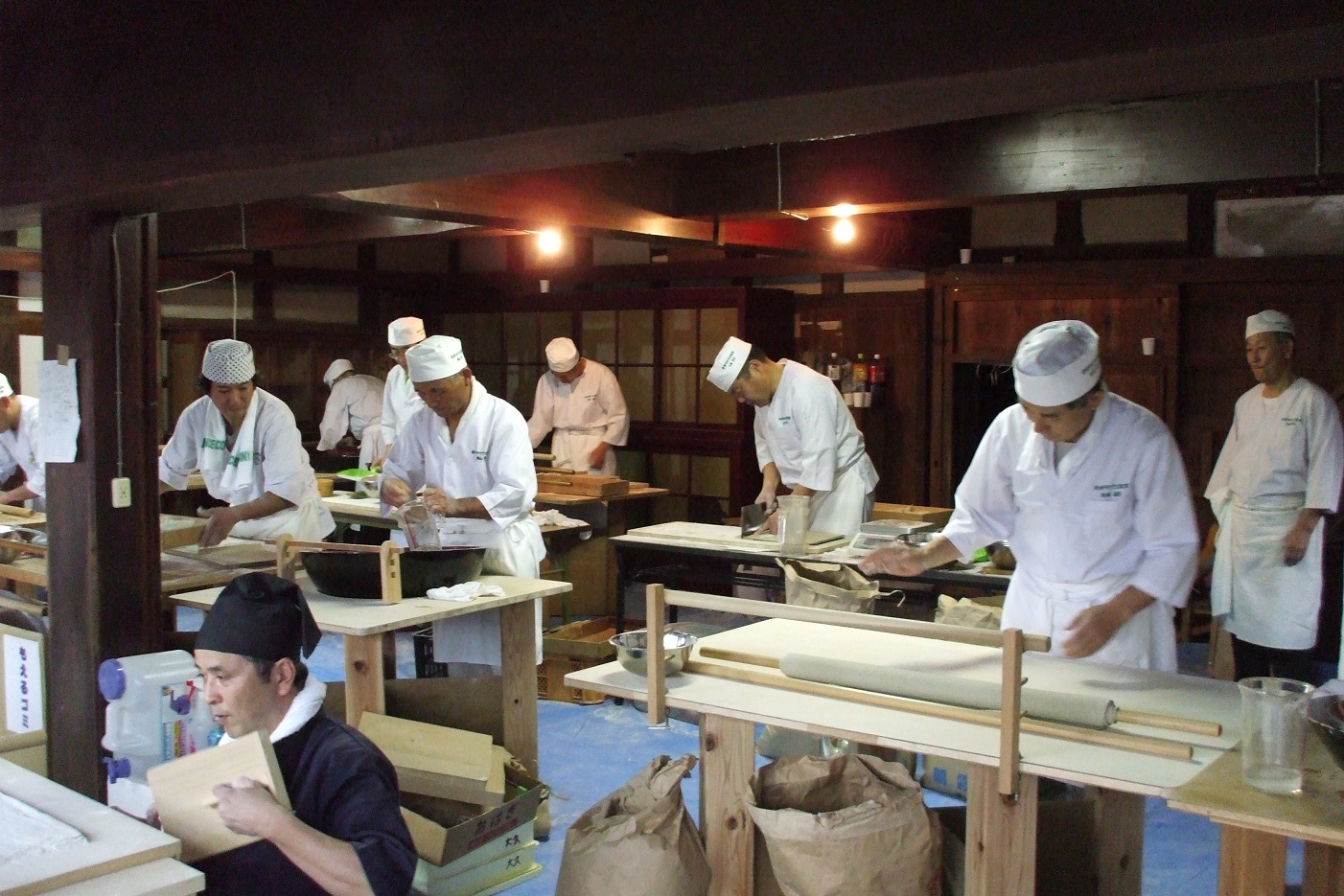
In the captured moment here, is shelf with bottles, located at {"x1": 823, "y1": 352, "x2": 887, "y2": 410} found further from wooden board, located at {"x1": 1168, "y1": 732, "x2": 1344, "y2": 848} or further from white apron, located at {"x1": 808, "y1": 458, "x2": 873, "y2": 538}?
wooden board, located at {"x1": 1168, "y1": 732, "x2": 1344, "y2": 848}

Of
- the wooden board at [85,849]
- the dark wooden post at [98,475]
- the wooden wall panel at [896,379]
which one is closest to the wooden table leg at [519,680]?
the dark wooden post at [98,475]

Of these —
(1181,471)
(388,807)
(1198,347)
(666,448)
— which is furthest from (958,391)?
(388,807)

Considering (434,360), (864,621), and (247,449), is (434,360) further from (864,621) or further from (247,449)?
(864,621)

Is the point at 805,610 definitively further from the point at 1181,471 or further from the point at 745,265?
the point at 745,265

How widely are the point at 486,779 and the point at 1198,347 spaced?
4992 millimetres

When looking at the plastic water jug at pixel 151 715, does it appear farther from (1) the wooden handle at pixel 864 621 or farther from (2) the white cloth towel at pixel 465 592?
(1) the wooden handle at pixel 864 621

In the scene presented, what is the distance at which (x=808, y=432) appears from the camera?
5848 mm

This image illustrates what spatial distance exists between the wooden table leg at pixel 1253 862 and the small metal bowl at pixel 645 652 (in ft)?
4.09

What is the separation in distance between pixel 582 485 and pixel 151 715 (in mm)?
4396

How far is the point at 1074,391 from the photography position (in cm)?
310

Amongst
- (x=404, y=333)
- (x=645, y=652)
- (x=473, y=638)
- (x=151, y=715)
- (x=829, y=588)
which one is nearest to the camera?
(x=645, y=652)

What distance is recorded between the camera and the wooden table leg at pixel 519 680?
4191mm

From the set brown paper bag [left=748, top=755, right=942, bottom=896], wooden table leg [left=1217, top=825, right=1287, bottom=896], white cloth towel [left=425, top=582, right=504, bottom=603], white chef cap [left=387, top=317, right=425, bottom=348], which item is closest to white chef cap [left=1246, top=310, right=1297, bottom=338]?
white cloth towel [left=425, top=582, right=504, bottom=603]

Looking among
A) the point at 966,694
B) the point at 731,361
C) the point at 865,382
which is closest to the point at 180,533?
the point at 731,361
